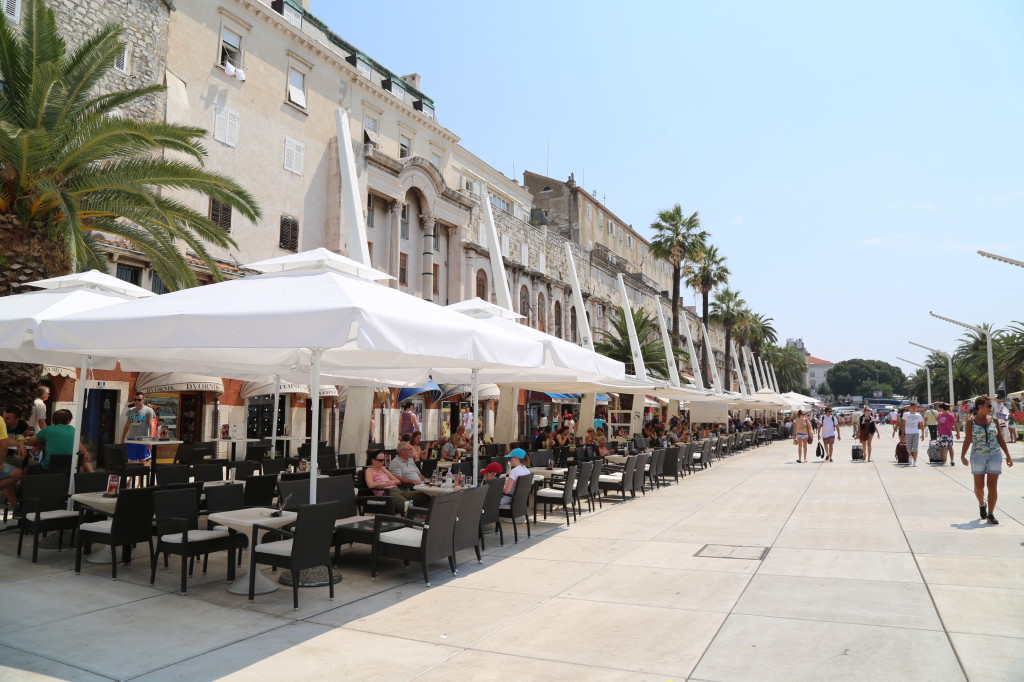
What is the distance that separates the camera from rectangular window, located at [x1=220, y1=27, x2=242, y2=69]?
77.5 feet

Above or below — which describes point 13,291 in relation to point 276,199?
below

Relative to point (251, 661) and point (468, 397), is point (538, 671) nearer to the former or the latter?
point (251, 661)

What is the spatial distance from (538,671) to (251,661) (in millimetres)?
1964

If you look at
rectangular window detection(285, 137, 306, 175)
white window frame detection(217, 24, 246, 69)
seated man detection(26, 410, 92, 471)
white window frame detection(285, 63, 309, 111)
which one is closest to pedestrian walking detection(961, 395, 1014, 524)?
seated man detection(26, 410, 92, 471)

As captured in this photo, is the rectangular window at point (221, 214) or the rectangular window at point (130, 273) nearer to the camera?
the rectangular window at point (130, 273)

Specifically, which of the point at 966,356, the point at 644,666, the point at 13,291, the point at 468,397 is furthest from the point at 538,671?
the point at 966,356

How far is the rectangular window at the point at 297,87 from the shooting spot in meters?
26.3

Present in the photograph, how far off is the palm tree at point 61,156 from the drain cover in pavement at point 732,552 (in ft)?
33.0

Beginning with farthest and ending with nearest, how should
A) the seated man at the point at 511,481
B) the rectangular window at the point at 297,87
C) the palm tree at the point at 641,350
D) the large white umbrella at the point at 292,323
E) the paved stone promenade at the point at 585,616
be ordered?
the palm tree at the point at 641,350 → the rectangular window at the point at 297,87 → the seated man at the point at 511,481 → the large white umbrella at the point at 292,323 → the paved stone promenade at the point at 585,616

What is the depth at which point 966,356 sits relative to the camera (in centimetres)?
7388

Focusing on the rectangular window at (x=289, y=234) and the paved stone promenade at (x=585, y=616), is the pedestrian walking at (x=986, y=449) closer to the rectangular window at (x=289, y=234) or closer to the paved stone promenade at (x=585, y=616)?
the paved stone promenade at (x=585, y=616)

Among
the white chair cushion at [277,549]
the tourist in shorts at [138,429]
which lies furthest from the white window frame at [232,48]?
the white chair cushion at [277,549]

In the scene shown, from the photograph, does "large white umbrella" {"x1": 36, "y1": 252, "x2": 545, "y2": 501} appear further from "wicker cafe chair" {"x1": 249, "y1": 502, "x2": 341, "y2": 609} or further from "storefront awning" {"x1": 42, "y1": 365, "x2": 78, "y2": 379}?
"storefront awning" {"x1": 42, "y1": 365, "x2": 78, "y2": 379}

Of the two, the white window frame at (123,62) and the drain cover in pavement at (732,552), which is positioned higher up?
the white window frame at (123,62)
